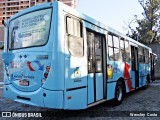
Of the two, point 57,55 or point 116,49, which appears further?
point 116,49

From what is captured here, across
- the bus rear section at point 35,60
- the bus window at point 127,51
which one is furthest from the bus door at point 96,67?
the bus window at point 127,51

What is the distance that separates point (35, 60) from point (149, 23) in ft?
97.4

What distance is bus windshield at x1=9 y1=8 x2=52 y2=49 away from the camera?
512 cm

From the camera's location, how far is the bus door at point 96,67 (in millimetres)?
5923

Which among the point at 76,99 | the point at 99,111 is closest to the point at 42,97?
the point at 76,99

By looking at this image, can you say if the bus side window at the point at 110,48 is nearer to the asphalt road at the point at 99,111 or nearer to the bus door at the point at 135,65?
the asphalt road at the point at 99,111

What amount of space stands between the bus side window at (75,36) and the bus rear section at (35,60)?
41 cm

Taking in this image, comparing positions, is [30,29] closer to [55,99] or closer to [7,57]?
[7,57]

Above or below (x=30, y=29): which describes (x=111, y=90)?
below

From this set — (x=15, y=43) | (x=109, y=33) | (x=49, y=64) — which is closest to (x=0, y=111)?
(x=15, y=43)

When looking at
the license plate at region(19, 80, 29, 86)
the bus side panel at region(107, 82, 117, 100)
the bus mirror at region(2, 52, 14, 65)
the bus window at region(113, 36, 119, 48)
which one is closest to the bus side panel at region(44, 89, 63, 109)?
the license plate at region(19, 80, 29, 86)

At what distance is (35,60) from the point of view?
5.14 meters

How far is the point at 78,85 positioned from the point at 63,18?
1.73 meters

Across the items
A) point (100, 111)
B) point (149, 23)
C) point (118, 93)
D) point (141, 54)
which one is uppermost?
point (149, 23)
